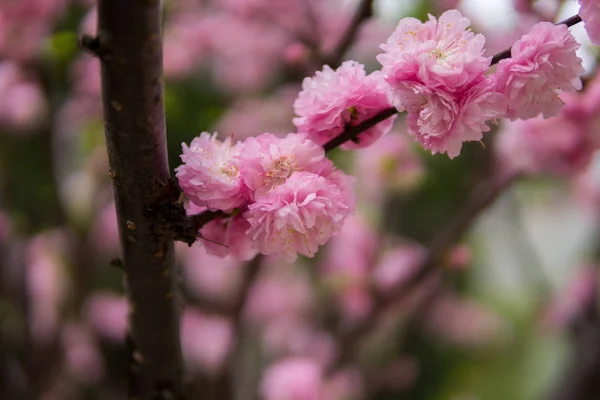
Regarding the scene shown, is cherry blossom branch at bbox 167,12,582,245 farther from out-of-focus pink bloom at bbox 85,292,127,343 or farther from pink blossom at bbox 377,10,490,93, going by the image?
out-of-focus pink bloom at bbox 85,292,127,343

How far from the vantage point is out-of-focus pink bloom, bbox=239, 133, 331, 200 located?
1.16 ft

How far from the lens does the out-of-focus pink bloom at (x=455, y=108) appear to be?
0.34 metres

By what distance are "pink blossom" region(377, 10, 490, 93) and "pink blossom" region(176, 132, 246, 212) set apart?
4.5 inches

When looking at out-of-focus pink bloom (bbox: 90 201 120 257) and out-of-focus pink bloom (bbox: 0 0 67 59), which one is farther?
out-of-focus pink bloom (bbox: 90 201 120 257)

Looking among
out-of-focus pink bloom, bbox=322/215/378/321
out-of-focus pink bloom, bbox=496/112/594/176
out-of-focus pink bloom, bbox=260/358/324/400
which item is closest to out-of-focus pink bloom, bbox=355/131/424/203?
out-of-focus pink bloom, bbox=322/215/378/321

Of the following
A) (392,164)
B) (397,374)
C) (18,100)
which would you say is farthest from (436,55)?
(397,374)

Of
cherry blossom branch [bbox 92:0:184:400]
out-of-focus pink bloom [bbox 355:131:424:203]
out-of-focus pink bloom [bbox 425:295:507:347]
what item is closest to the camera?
cherry blossom branch [bbox 92:0:184:400]

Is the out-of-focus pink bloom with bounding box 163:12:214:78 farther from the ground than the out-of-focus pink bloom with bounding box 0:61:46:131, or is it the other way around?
the out-of-focus pink bloom with bounding box 163:12:214:78

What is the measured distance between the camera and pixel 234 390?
94 cm

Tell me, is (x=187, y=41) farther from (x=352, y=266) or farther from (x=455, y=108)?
(x=455, y=108)

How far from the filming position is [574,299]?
1.35m

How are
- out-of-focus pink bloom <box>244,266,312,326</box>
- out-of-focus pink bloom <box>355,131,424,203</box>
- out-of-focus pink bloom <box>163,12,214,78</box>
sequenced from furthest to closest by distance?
1. out-of-focus pink bloom <box>244,266,312,326</box>
2. out-of-focus pink bloom <box>163,12,214,78</box>
3. out-of-focus pink bloom <box>355,131,424,203</box>

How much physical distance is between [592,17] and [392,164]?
588 mm

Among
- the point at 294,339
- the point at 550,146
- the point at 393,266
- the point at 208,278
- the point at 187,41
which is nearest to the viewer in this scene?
the point at 550,146
